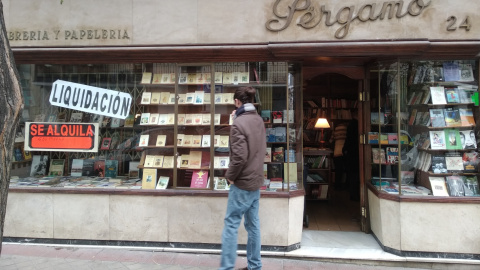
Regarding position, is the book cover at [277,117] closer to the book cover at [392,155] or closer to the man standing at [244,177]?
the man standing at [244,177]

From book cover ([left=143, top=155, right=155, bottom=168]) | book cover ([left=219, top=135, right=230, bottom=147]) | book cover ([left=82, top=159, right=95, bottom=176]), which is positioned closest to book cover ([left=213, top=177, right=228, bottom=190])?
book cover ([left=219, top=135, right=230, bottom=147])

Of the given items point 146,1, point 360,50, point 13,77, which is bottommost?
point 13,77

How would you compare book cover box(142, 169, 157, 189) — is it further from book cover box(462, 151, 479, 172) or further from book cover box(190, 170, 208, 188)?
book cover box(462, 151, 479, 172)

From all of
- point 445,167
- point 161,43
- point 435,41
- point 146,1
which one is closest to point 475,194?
point 445,167

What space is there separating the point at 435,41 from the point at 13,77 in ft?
15.3

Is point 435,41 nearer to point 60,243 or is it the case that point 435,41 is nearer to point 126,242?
point 126,242

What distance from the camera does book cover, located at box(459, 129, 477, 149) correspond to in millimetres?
4777

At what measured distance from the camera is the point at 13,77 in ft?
8.64

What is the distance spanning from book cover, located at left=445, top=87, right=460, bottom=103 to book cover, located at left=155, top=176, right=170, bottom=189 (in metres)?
4.13

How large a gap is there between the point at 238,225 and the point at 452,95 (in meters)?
3.52

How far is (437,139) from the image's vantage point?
4.89 meters

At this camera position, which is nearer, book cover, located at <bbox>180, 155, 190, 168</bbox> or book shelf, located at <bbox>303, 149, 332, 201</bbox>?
book cover, located at <bbox>180, 155, 190, 168</bbox>

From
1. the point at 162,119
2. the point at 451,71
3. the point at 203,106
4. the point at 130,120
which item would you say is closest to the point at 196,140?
the point at 203,106

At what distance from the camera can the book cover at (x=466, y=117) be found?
482cm
